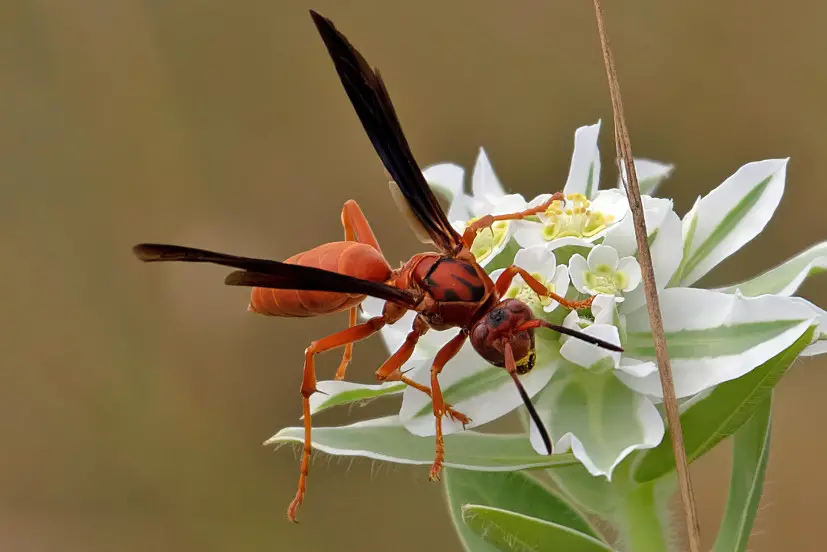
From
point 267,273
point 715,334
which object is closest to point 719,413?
point 715,334

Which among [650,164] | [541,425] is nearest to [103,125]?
[650,164]

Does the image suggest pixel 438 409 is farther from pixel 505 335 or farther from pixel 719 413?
pixel 719 413

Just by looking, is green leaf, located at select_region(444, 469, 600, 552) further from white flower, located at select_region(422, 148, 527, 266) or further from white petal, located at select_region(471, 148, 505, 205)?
white petal, located at select_region(471, 148, 505, 205)

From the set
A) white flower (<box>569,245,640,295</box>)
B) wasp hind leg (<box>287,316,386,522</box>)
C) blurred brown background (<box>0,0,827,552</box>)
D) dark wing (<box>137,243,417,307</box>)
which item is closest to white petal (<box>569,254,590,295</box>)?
white flower (<box>569,245,640,295</box>)

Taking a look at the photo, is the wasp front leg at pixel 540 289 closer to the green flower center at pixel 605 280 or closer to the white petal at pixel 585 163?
the green flower center at pixel 605 280

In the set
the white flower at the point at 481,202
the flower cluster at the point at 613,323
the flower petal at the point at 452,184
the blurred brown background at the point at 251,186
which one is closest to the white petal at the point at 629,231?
the flower cluster at the point at 613,323

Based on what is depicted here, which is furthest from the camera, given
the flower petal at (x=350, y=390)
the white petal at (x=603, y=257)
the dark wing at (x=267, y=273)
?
the flower petal at (x=350, y=390)

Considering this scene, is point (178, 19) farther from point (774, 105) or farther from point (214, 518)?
point (774, 105)
